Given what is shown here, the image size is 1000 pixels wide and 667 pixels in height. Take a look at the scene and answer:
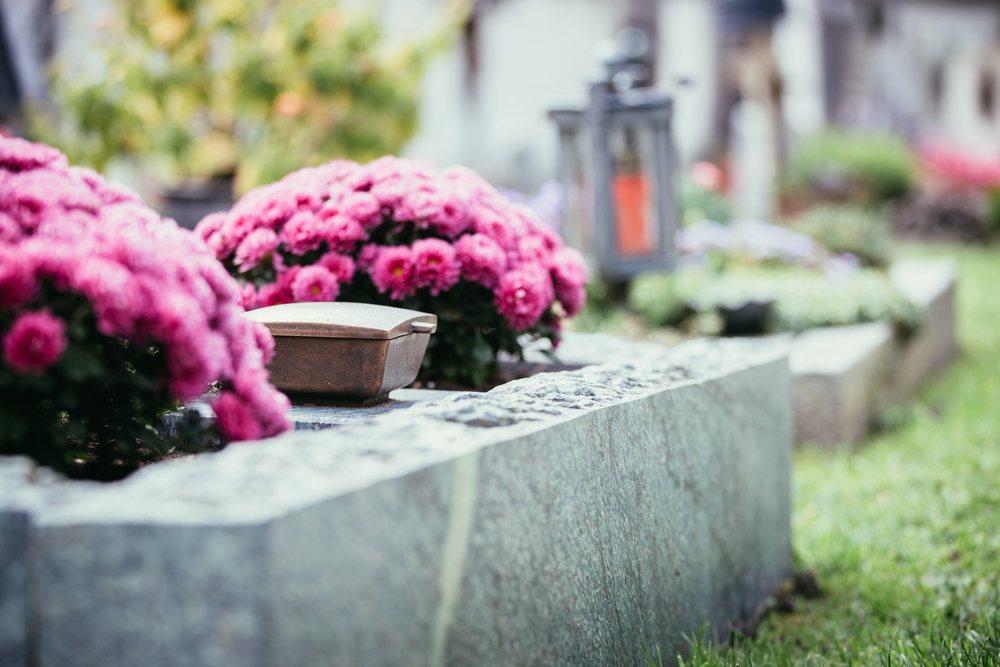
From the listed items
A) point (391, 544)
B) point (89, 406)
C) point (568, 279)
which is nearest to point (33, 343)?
point (89, 406)

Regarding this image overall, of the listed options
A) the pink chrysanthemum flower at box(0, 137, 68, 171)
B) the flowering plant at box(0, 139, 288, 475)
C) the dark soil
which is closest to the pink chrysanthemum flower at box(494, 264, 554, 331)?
the flowering plant at box(0, 139, 288, 475)

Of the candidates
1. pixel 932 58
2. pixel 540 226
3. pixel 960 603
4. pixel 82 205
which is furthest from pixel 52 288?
pixel 932 58

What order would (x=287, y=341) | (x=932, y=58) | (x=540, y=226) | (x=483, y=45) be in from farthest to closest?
(x=932, y=58) < (x=483, y=45) < (x=540, y=226) < (x=287, y=341)

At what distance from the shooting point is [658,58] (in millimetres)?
12344

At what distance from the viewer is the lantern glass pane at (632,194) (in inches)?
188

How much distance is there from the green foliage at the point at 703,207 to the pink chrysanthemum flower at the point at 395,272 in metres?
5.36

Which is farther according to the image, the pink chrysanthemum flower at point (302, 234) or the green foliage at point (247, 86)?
the green foliage at point (247, 86)

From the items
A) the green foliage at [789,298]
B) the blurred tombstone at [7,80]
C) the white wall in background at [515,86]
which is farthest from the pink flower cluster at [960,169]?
the blurred tombstone at [7,80]

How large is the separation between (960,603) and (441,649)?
69.5 inches

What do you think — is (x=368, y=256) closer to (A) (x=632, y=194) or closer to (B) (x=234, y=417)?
(B) (x=234, y=417)

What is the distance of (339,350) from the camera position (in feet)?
6.53

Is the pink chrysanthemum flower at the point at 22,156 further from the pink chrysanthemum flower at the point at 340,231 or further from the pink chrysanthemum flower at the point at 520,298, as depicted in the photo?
the pink chrysanthemum flower at the point at 520,298

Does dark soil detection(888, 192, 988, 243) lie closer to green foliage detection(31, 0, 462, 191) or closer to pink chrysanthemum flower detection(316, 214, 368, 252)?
green foliage detection(31, 0, 462, 191)

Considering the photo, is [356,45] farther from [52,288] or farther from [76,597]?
[76,597]
